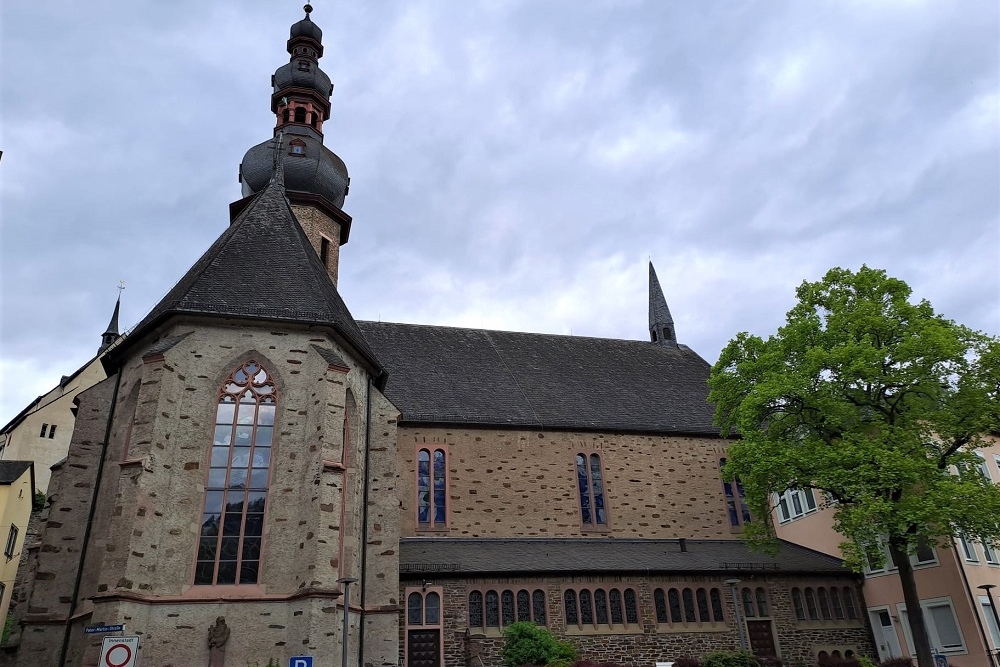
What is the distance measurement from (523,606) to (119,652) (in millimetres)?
12101

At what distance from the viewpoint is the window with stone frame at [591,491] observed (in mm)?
24094

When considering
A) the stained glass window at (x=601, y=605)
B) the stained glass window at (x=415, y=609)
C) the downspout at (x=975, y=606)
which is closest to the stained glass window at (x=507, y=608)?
the stained glass window at (x=415, y=609)

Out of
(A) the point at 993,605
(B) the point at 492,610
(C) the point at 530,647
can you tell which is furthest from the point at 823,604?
(B) the point at 492,610

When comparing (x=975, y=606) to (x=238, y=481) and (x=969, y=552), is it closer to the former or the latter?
(x=969, y=552)

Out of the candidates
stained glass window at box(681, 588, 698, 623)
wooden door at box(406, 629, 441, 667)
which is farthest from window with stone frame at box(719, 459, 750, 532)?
wooden door at box(406, 629, 441, 667)

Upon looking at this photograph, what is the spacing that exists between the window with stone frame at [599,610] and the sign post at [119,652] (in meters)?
12.8

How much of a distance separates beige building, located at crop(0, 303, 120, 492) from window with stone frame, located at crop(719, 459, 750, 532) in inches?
1268

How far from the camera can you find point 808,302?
64.6ft

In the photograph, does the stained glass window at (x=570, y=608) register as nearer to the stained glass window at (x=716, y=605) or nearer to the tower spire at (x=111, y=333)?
the stained glass window at (x=716, y=605)

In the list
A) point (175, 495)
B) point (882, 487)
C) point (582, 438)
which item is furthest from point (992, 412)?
point (175, 495)

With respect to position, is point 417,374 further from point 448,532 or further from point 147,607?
point 147,607

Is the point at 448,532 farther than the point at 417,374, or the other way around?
the point at 417,374

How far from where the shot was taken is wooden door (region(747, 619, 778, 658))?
21.1m

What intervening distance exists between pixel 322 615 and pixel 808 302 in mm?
14670
